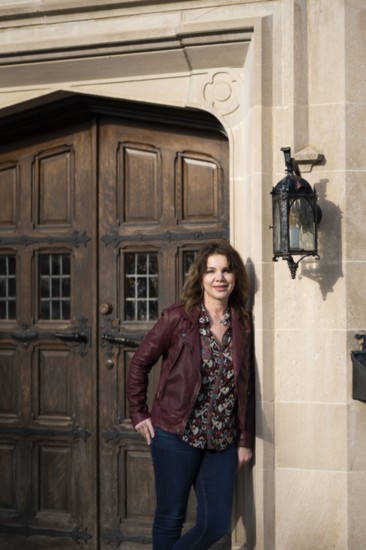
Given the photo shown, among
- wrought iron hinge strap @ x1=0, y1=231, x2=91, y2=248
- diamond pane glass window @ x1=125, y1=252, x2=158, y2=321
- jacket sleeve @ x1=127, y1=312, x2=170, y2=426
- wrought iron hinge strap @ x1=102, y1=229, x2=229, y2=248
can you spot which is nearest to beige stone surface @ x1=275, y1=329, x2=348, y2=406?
jacket sleeve @ x1=127, y1=312, x2=170, y2=426

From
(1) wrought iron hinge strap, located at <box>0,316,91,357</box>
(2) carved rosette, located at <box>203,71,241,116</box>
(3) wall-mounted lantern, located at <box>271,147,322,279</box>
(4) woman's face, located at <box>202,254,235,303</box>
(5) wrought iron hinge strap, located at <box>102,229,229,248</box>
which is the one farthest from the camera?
(1) wrought iron hinge strap, located at <box>0,316,91,357</box>

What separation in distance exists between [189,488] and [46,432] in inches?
50.2

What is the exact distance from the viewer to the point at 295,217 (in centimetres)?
435

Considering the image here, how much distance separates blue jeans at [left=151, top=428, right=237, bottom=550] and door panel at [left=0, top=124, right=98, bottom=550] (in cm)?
95

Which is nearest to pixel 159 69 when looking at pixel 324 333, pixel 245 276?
pixel 245 276

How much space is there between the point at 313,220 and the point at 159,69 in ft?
4.12

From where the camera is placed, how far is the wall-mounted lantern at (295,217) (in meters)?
4.33

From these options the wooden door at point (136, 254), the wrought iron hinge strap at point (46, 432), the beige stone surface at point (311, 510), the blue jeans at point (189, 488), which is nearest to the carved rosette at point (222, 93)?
the wooden door at point (136, 254)

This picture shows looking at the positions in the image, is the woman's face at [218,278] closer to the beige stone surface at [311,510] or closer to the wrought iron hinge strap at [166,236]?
the wrought iron hinge strap at [166,236]

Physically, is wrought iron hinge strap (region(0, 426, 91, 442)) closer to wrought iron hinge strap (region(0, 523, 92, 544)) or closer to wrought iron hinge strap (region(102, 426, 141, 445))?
wrought iron hinge strap (region(102, 426, 141, 445))

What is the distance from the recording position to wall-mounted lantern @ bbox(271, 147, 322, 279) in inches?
171

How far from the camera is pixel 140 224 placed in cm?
532

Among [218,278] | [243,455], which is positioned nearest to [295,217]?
[218,278]

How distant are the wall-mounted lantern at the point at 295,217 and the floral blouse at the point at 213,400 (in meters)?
0.52
